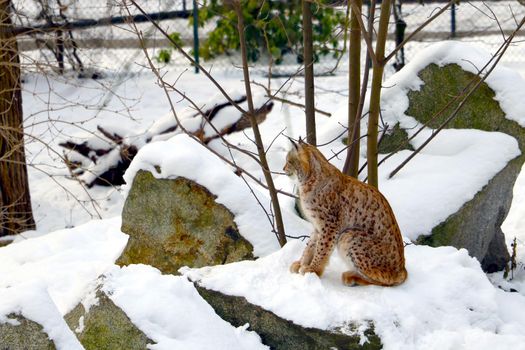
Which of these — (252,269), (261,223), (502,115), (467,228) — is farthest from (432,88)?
(252,269)

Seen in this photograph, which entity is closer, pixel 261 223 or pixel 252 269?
pixel 252 269

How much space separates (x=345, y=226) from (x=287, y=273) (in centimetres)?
38

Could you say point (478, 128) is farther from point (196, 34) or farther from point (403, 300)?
point (196, 34)

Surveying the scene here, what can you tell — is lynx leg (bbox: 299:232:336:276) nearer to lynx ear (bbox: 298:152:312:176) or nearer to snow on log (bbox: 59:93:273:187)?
lynx ear (bbox: 298:152:312:176)

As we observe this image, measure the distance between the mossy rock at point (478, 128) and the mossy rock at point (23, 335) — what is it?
3.00 metres

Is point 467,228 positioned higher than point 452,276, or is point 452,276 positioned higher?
point 452,276

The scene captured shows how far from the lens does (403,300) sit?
3.81 meters

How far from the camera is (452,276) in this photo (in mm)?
4059

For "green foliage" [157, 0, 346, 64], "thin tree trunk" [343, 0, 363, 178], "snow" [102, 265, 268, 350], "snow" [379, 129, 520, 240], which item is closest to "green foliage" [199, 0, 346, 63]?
"green foliage" [157, 0, 346, 64]

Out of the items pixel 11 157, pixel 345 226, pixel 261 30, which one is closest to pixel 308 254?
pixel 345 226

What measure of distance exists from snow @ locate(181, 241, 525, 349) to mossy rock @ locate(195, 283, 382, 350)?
0.10 feet

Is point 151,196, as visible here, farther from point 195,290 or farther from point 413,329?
point 413,329

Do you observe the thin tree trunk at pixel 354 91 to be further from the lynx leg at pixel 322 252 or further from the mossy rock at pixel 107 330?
the mossy rock at pixel 107 330

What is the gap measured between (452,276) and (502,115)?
264 cm
